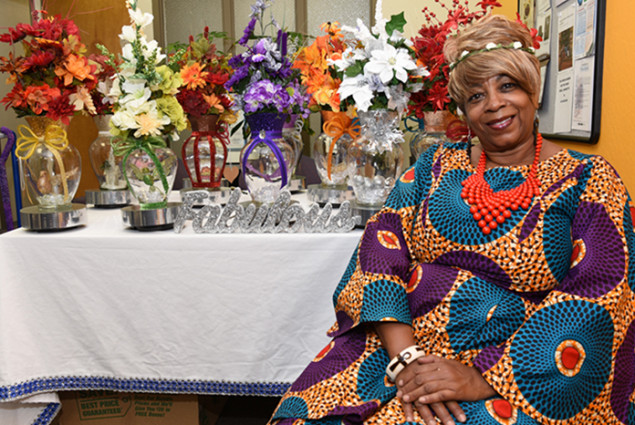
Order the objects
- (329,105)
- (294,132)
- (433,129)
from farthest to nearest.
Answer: (294,132) < (433,129) < (329,105)

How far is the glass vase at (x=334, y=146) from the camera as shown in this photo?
204cm

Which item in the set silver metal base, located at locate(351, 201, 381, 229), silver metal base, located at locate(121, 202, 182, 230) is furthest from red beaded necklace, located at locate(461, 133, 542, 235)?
silver metal base, located at locate(121, 202, 182, 230)

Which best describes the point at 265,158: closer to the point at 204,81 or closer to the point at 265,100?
the point at 265,100

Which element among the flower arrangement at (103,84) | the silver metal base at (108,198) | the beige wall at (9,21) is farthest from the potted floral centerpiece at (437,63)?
the beige wall at (9,21)

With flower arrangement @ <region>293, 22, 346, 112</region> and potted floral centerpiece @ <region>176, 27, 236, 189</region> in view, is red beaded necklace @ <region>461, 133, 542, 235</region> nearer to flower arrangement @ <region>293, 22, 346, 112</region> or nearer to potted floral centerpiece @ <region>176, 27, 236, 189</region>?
flower arrangement @ <region>293, 22, 346, 112</region>

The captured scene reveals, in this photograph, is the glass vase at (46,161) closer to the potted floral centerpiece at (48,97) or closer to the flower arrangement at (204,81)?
the potted floral centerpiece at (48,97)

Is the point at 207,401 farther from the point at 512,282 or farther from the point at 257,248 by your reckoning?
the point at 512,282

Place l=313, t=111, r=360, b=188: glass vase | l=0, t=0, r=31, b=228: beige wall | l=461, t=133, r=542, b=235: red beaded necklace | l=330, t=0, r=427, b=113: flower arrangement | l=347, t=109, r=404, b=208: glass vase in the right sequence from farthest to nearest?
l=0, t=0, r=31, b=228: beige wall, l=313, t=111, r=360, b=188: glass vase, l=347, t=109, r=404, b=208: glass vase, l=330, t=0, r=427, b=113: flower arrangement, l=461, t=133, r=542, b=235: red beaded necklace

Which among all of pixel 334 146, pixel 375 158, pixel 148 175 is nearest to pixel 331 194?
pixel 334 146

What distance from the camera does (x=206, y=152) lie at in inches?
87.9

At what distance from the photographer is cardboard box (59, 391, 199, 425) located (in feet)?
6.10

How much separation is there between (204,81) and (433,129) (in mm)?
862

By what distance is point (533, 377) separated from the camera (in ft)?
3.62

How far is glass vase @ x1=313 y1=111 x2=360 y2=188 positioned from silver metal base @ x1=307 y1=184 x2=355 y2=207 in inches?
2.0
